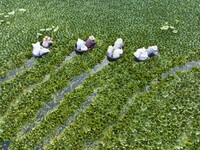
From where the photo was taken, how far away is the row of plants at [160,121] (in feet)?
34.8

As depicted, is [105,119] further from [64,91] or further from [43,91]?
[43,91]

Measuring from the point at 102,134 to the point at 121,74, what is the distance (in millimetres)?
3380

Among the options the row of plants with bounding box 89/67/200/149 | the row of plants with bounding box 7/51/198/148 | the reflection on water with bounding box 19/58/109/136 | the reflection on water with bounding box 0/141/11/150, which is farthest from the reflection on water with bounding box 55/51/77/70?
the reflection on water with bounding box 0/141/11/150

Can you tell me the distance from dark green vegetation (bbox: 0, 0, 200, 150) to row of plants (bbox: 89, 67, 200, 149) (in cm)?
4

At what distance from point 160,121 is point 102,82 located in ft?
10.4

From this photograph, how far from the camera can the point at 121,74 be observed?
1342 cm

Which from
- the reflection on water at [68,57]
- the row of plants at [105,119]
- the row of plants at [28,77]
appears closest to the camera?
the row of plants at [105,119]

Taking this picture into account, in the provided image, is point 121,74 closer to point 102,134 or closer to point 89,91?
point 89,91

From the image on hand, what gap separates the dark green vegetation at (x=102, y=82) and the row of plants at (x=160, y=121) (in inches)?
1.4

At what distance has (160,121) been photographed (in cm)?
1127

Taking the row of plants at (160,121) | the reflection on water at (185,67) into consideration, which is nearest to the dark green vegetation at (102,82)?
the row of plants at (160,121)

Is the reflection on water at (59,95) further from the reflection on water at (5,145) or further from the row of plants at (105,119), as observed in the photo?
the reflection on water at (5,145)

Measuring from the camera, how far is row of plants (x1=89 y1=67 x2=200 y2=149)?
1062cm

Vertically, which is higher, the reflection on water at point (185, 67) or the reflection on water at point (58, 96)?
the reflection on water at point (58, 96)
